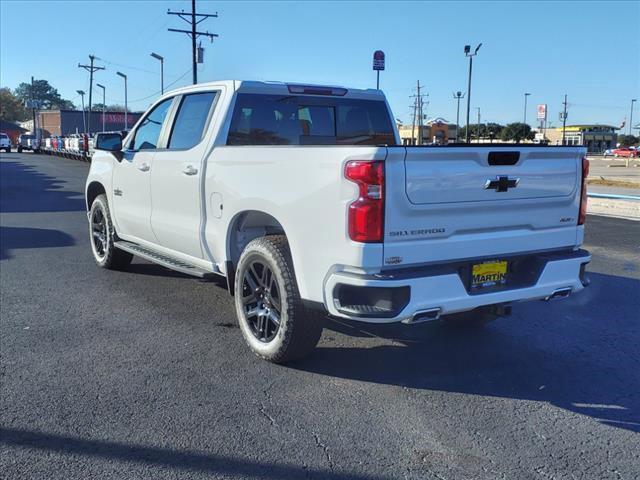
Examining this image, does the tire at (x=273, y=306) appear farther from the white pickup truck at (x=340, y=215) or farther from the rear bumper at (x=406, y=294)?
the rear bumper at (x=406, y=294)

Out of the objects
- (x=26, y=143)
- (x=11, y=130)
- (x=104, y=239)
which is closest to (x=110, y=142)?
(x=104, y=239)

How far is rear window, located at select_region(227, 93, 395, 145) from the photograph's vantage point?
554 centimetres

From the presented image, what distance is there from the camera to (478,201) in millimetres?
4035

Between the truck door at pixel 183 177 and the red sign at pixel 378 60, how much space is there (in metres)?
13.3

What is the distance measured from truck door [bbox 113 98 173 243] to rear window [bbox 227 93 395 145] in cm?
114

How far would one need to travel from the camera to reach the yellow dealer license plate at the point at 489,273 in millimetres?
4145

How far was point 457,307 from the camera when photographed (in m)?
4.00

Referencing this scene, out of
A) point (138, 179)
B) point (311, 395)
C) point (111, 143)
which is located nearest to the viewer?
point (311, 395)

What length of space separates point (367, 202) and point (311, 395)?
1.36m

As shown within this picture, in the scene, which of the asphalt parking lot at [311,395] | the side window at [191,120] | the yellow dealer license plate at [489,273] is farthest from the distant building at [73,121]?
the yellow dealer license plate at [489,273]

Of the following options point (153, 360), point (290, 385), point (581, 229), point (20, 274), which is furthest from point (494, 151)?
point (20, 274)

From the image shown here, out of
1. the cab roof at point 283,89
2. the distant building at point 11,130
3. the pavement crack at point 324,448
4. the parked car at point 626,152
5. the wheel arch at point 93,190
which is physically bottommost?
the pavement crack at point 324,448

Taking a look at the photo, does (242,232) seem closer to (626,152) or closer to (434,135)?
(434,135)

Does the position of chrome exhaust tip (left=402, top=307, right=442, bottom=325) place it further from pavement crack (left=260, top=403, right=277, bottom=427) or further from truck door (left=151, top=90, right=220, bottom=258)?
truck door (left=151, top=90, right=220, bottom=258)
